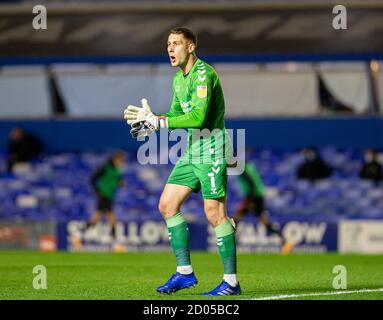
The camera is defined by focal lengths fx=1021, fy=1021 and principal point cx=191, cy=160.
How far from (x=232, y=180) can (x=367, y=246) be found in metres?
6.28

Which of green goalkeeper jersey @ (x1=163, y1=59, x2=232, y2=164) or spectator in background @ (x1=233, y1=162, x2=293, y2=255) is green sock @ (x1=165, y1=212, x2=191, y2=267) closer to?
green goalkeeper jersey @ (x1=163, y1=59, x2=232, y2=164)

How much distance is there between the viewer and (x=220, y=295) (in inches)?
352

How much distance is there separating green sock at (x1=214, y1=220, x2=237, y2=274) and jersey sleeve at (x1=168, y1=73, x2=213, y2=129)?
0.95 meters

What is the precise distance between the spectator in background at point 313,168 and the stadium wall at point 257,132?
5.56 feet

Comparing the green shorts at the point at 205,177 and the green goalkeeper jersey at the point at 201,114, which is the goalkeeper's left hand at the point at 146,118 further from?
the green shorts at the point at 205,177

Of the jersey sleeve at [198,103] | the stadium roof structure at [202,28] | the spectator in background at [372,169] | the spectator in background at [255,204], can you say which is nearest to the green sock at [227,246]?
the jersey sleeve at [198,103]

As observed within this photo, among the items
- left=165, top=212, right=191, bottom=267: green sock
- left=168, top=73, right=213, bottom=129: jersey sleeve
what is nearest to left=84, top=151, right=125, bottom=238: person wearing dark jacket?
left=165, top=212, right=191, bottom=267: green sock

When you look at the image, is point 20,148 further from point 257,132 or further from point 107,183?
point 257,132

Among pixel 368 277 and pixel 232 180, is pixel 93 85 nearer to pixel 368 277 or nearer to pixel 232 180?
pixel 232 180

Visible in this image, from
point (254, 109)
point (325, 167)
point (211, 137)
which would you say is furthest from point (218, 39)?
point (211, 137)

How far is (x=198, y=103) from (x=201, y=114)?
101 mm

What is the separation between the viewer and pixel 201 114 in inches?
355

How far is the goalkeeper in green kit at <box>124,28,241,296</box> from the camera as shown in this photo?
29.8 ft

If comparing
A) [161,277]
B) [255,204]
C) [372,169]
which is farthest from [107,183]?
[161,277]
